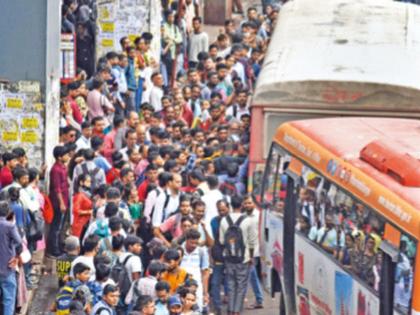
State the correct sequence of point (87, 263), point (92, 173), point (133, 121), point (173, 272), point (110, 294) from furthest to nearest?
1. point (133, 121)
2. point (92, 173)
3. point (173, 272)
4. point (87, 263)
5. point (110, 294)

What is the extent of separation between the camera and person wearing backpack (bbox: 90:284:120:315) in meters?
15.2

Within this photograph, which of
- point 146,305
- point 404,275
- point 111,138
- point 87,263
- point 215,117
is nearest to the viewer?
point 404,275

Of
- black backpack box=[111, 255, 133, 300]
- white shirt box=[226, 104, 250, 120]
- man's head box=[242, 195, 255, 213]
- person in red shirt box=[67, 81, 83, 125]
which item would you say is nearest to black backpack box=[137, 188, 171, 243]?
man's head box=[242, 195, 255, 213]

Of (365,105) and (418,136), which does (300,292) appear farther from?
(365,105)

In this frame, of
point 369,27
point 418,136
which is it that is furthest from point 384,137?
point 369,27

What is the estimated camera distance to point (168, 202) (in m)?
18.8

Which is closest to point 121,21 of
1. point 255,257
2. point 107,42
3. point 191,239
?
point 107,42

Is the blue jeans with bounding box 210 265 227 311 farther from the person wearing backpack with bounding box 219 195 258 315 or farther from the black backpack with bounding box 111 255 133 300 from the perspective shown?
the black backpack with bounding box 111 255 133 300

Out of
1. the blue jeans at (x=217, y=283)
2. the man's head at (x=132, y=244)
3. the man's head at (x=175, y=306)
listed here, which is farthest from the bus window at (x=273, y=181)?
the man's head at (x=175, y=306)

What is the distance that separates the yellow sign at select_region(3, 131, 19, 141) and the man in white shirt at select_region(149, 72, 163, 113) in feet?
16.9

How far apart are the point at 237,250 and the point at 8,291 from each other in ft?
8.96

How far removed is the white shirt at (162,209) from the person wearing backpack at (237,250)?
2.08 ft

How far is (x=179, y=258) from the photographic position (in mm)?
16484

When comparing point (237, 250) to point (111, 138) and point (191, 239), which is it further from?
point (111, 138)
